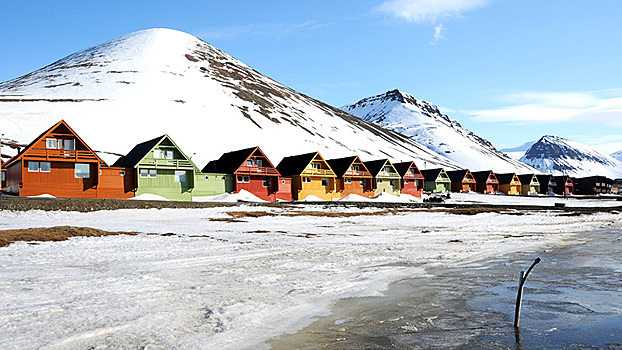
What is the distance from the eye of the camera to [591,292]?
11.5m

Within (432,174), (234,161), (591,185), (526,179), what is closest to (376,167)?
(234,161)

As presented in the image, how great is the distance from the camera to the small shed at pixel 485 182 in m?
111

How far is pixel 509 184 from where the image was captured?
388ft

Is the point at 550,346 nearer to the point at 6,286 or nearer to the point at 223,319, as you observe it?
the point at 223,319

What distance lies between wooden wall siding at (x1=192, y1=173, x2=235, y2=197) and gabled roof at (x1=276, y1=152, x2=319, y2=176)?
1133 cm

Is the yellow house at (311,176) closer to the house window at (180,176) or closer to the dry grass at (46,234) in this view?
the house window at (180,176)

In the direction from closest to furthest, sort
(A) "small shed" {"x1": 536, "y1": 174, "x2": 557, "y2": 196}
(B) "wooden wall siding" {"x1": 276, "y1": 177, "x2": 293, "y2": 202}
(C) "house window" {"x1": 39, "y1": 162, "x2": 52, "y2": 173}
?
(C) "house window" {"x1": 39, "y1": 162, "x2": 52, "y2": 173}, (B) "wooden wall siding" {"x1": 276, "y1": 177, "x2": 293, "y2": 202}, (A) "small shed" {"x1": 536, "y1": 174, "x2": 557, "y2": 196}

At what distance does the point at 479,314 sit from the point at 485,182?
108921 mm

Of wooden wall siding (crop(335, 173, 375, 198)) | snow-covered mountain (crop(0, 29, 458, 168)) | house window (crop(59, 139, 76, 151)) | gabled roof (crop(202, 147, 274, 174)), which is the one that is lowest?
wooden wall siding (crop(335, 173, 375, 198))

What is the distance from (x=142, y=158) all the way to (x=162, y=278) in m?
44.0

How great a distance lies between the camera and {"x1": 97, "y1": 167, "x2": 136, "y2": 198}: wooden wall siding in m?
50.2

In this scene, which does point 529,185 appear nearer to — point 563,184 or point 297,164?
point 563,184

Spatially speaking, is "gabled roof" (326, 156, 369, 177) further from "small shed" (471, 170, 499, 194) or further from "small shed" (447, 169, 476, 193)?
"small shed" (471, 170, 499, 194)

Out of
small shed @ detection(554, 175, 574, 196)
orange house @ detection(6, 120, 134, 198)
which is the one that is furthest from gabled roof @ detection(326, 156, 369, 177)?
small shed @ detection(554, 175, 574, 196)
